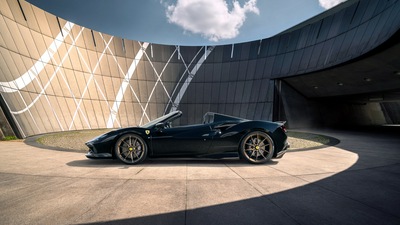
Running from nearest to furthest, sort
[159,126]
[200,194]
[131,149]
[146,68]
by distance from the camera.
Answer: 1. [200,194]
2. [131,149]
3. [159,126]
4. [146,68]

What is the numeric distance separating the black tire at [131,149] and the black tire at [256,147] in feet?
7.86

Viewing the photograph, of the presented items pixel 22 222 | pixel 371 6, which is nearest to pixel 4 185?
pixel 22 222

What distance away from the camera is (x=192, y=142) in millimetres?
4398

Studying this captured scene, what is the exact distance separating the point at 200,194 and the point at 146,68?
751 inches

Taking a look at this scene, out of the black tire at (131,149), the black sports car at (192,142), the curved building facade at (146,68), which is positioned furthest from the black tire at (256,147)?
the curved building facade at (146,68)

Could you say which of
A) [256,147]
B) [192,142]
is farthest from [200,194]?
[256,147]

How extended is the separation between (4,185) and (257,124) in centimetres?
481

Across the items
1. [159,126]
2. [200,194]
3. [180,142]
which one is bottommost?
[200,194]

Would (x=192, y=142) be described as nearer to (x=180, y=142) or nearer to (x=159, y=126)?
(x=180, y=142)

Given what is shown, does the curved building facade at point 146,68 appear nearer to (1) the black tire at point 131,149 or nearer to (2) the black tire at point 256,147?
(1) the black tire at point 131,149

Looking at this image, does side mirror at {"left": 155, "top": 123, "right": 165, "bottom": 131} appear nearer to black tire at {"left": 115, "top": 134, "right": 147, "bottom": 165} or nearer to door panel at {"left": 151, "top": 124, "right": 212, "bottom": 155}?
door panel at {"left": 151, "top": 124, "right": 212, "bottom": 155}

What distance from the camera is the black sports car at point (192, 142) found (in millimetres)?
4363

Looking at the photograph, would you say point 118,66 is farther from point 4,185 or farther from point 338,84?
point 338,84

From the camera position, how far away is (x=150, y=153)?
14.4 feet
